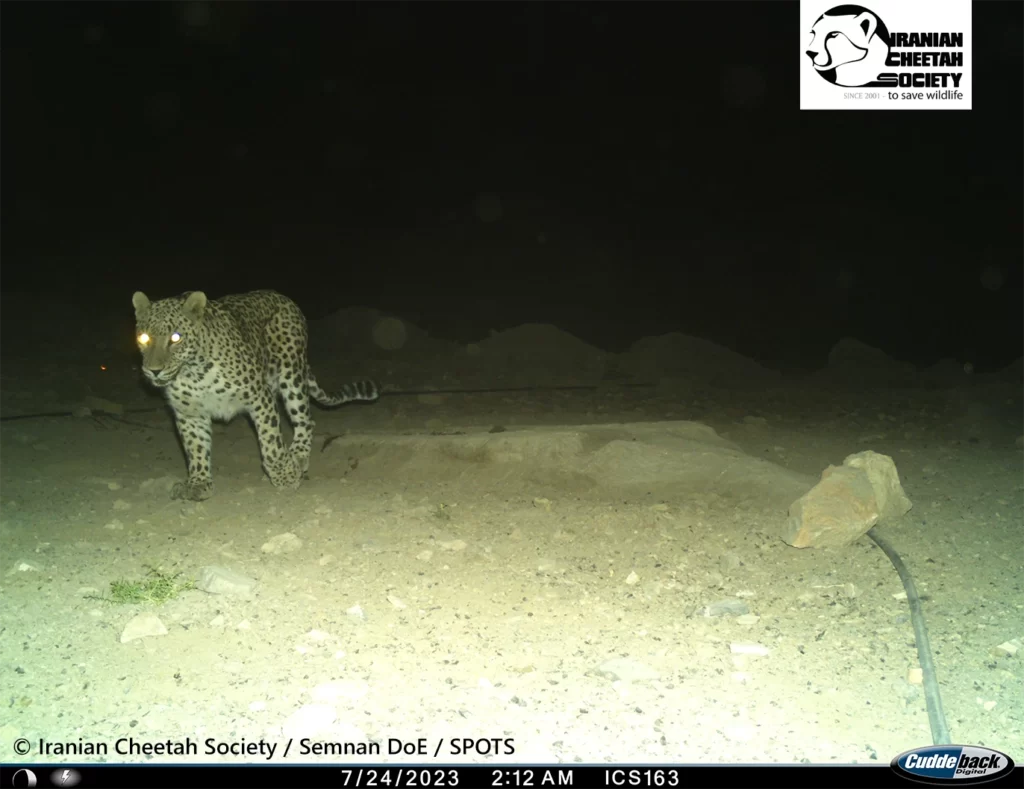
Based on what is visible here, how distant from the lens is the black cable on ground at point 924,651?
108 inches

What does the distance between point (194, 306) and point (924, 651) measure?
186 inches

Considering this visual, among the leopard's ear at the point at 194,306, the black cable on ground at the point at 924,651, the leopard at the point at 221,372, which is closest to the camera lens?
the black cable on ground at the point at 924,651

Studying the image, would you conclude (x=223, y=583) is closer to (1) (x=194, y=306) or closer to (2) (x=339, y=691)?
(2) (x=339, y=691)

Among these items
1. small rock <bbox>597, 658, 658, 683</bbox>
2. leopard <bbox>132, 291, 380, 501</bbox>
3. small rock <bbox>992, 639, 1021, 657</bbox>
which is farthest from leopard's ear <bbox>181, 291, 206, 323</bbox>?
small rock <bbox>992, 639, 1021, 657</bbox>

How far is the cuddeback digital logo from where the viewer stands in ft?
8.50

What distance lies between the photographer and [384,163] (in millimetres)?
17672

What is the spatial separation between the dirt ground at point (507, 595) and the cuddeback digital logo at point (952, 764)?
7 cm

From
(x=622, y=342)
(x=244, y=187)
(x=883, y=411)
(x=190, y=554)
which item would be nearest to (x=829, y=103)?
(x=883, y=411)

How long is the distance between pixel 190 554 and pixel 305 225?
1422 cm

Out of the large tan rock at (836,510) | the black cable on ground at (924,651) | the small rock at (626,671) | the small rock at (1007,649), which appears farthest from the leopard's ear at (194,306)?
the small rock at (1007,649)

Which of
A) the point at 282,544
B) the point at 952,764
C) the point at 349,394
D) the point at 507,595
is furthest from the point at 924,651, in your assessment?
the point at 349,394

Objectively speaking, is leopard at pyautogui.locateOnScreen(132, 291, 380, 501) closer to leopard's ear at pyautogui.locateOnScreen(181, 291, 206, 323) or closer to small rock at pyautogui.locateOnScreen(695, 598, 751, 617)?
leopard's ear at pyautogui.locateOnScreen(181, 291, 206, 323)

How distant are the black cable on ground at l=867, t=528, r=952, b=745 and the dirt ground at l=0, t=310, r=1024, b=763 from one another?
0.23ft

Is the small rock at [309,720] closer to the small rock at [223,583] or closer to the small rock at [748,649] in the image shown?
the small rock at [223,583]
